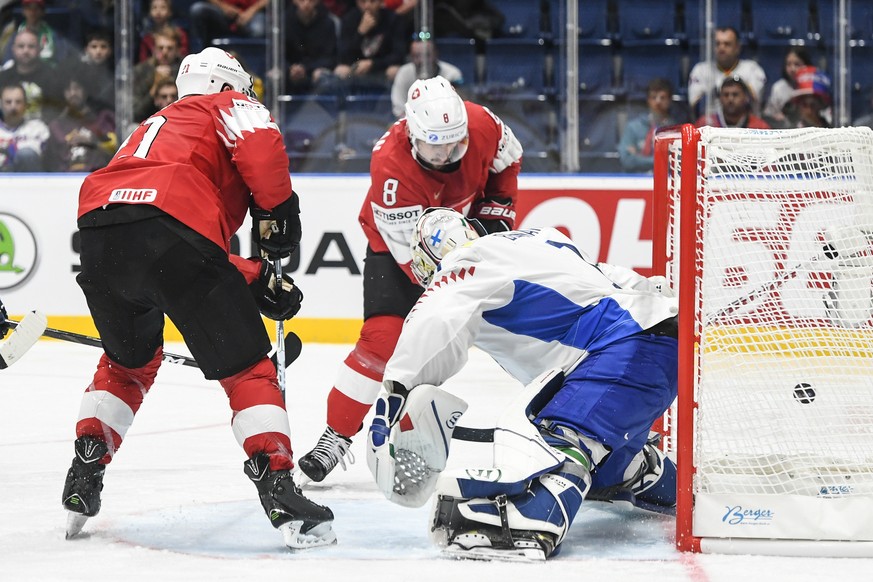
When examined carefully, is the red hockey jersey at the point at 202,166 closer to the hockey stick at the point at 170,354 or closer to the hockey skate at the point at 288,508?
the hockey skate at the point at 288,508

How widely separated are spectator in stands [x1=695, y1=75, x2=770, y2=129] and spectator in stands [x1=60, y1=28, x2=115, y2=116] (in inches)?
119

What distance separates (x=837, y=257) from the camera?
2.86 m

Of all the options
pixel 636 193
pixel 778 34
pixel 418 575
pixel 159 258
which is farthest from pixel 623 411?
pixel 778 34

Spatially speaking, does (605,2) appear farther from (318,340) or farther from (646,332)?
(646,332)

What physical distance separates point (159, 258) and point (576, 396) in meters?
0.88

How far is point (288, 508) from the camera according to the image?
2.61 m

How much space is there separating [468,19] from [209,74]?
4225 millimetres

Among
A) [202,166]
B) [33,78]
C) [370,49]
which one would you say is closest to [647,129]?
[370,49]

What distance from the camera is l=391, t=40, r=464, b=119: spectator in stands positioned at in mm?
6797

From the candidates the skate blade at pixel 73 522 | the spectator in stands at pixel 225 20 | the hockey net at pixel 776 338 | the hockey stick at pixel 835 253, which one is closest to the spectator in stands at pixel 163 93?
the spectator in stands at pixel 225 20

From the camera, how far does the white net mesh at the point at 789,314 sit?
264 centimetres

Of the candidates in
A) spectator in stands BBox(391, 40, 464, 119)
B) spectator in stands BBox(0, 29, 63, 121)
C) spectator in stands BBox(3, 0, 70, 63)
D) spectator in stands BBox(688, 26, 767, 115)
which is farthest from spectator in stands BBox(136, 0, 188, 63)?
spectator in stands BBox(688, 26, 767, 115)

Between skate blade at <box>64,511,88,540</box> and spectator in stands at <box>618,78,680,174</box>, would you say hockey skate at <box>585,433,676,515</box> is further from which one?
spectator in stands at <box>618,78,680,174</box>

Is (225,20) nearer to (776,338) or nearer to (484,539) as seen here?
(776,338)
